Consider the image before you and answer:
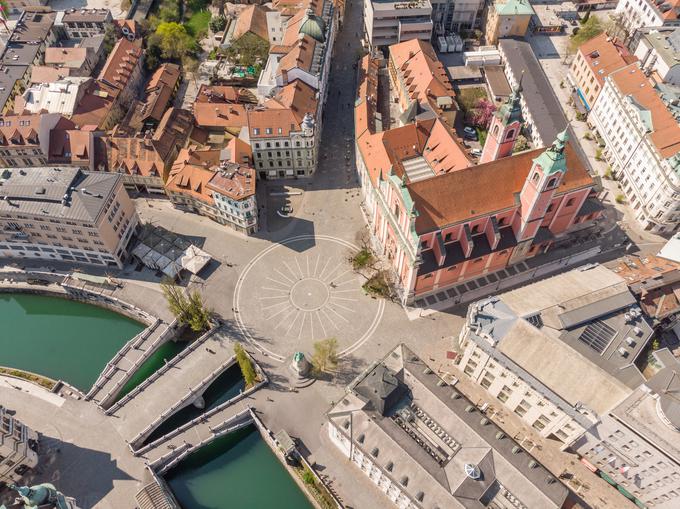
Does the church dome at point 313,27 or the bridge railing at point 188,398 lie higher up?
the church dome at point 313,27

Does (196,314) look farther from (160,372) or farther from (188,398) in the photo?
(188,398)

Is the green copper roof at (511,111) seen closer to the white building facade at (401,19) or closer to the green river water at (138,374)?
the white building facade at (401,19)

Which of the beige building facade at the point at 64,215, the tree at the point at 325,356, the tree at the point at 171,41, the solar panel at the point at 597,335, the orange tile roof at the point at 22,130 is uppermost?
the tree at the point at 171,41

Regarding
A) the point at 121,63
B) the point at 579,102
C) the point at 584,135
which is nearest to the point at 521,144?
the point at 584,135

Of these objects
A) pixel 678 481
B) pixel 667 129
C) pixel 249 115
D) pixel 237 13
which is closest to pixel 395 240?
pixel 249 115

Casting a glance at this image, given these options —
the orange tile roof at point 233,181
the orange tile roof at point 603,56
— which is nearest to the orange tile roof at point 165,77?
the orange tile roof at point 233,181

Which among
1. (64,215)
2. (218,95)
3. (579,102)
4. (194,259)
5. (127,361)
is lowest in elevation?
(127,361)

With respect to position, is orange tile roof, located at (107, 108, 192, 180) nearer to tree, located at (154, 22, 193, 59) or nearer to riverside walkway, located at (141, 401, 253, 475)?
tree, located at (154, 22, 193, 59)

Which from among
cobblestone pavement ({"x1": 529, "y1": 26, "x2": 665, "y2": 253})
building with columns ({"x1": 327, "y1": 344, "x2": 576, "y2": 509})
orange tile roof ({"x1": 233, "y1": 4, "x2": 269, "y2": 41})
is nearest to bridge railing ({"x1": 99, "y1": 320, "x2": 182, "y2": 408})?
building with columns ({"x1": 327, "y1": 344, "x2": 576, "y2": 509})
